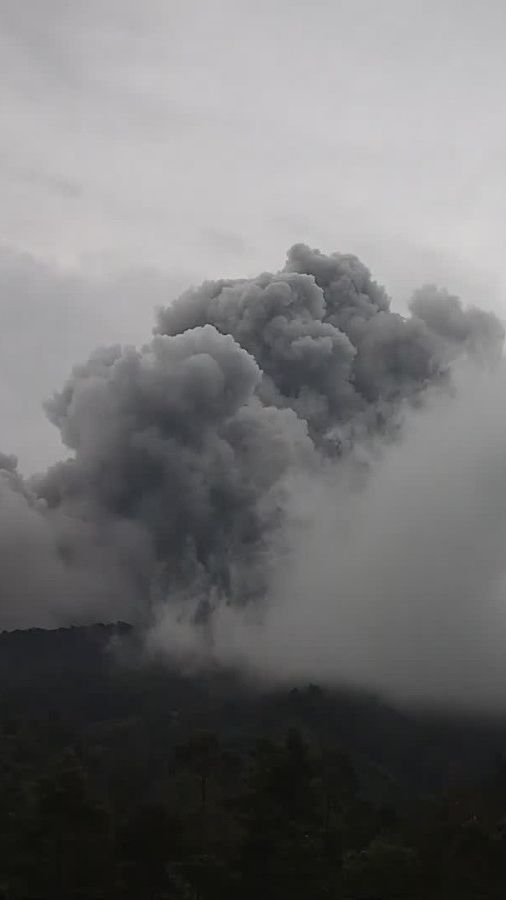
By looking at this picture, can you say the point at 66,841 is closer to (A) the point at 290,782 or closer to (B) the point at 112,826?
(B) the point at 112,826

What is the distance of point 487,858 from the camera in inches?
2195

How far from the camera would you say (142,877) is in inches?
2231

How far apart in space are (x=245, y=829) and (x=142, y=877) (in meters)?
6.43

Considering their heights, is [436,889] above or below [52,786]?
below

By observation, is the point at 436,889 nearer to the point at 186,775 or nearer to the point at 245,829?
the point at 245,829

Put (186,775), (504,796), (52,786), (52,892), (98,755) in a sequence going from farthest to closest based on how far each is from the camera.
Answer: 1. (98,755)
2. (186,775)
3. (504,796)
4. (52,786)
5. (52,892)

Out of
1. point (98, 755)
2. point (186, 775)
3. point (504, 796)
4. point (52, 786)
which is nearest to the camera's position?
point (52, 786)

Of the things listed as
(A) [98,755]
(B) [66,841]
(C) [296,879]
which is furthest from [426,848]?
(A) [98,755]

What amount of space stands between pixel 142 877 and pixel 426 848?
16.1 metres

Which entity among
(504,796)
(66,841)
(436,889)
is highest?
(504,796)

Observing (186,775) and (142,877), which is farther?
(186,775)

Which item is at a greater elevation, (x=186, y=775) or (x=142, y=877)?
(x=186, y=775)

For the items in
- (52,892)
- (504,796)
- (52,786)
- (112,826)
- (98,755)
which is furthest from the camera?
(98,755)

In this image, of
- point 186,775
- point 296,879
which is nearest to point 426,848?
point 296,879
